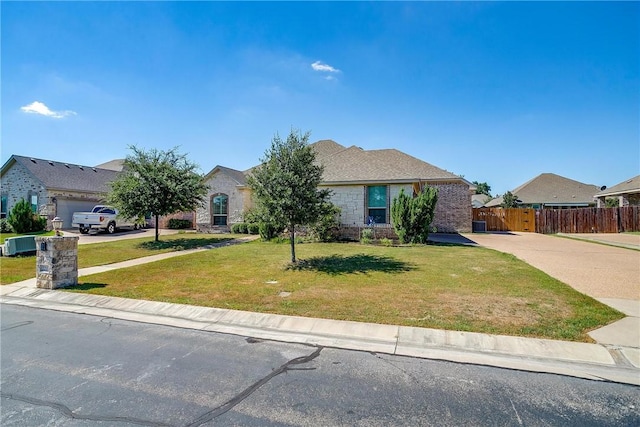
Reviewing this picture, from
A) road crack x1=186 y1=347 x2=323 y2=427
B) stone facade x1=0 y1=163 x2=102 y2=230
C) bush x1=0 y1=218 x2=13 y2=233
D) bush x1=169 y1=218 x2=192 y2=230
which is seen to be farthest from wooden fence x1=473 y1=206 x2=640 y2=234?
bush x1=0 y1=218 x2=13 y2=233

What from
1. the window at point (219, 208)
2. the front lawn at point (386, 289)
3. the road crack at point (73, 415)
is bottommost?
the road crack at point (73, 415)

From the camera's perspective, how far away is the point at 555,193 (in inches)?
1430

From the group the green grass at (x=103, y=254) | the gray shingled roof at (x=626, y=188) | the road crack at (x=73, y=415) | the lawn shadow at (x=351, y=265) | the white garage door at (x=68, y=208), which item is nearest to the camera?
the road crack at (x=73, y=415)

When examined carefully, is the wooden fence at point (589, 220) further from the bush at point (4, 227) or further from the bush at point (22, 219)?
the bush at point (4, 227)

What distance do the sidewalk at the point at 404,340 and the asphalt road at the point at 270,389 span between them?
0.27 meters

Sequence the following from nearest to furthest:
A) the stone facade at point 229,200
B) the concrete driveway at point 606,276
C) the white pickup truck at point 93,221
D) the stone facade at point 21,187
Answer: the concrete driveway at point 606,276
the white pickup truck at point 93,221
the stone facade at point 229,200
the stone facade at point 21,187

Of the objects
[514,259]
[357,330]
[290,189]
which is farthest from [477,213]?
[357,330]

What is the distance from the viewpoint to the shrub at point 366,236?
17422 mm

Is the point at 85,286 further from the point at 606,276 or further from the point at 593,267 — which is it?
the point at 593,267

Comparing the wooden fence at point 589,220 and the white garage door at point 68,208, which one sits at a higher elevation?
the white garage door at point 68,208

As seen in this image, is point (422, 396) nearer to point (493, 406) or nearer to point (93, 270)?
point (493, 406)

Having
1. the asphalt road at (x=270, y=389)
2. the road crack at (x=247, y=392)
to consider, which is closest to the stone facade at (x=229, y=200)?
the asphalt road at (x=270, y=389)

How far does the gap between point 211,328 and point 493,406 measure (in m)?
4.45

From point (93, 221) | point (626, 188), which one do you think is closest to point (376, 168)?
point (93, 221)
